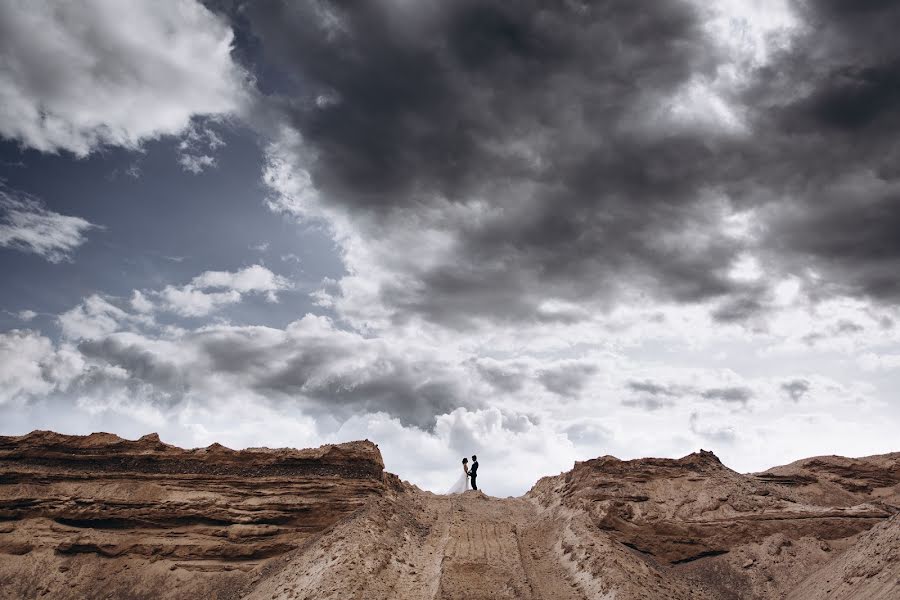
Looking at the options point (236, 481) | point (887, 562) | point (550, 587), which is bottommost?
point (550, 587)

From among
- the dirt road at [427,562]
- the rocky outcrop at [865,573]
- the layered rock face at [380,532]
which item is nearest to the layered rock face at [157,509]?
the layered rock face at [380,532]

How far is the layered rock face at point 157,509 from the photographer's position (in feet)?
72.2

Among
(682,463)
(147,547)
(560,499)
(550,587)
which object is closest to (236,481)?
(147,547)

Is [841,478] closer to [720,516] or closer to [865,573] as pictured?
[720,516]

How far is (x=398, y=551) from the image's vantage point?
20.8 meters

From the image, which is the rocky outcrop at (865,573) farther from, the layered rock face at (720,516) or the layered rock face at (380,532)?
the layered rock face at (720,516)

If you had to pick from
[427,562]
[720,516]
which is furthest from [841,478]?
[427,562]

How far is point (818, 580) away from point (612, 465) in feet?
38.7

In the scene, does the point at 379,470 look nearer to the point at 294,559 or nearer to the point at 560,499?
the point at 294,559

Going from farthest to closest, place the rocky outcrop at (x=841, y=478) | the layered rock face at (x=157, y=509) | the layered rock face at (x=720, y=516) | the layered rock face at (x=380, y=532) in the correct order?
1. the rocky outcrop at (x=841, y=478)
2. the layered rock face at (x=157, y=509)
3. the layered rock face at (x=720, y=516)
4. the layered rock face at (x=380, y=532)

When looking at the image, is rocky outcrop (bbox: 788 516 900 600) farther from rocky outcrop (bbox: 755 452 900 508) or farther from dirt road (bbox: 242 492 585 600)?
rocky outcrop (bbox: 755 452 900 508)

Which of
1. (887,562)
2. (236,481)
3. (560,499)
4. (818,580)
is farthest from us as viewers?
(560,499)

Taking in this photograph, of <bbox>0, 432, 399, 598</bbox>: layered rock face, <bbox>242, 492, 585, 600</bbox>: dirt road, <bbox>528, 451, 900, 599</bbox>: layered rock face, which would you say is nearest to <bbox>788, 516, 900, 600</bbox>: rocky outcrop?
<bbox>528, 451, 900, 599</bbox>: layered rock face

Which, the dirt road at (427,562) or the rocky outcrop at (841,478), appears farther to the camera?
the rocky outcrop at (841,478)
